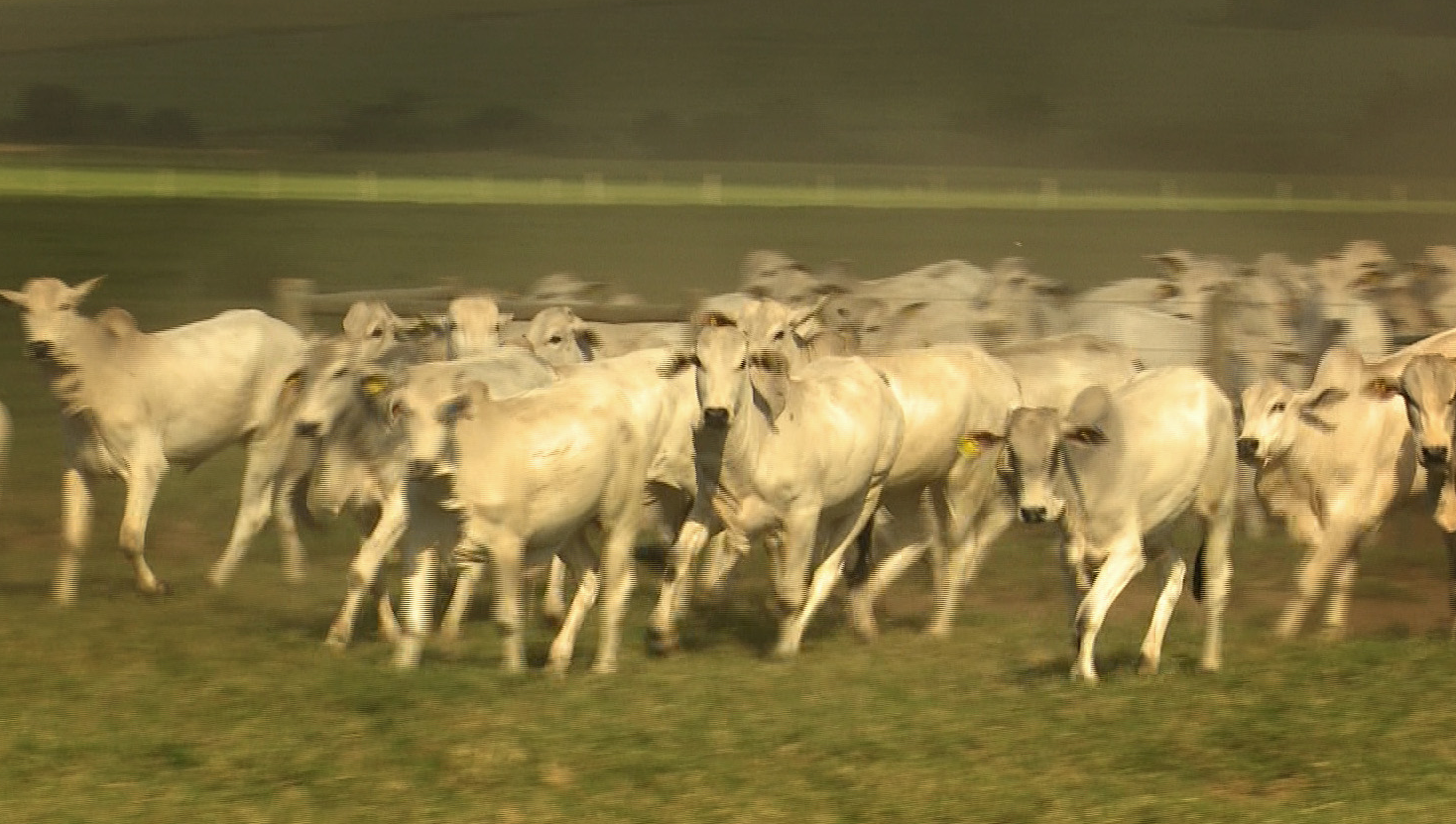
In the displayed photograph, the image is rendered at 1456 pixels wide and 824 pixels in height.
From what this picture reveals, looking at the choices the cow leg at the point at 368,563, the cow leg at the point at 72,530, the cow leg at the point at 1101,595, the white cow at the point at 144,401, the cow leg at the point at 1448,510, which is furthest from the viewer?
the white cow at the point at 144,401

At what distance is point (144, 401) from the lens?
13398 mm

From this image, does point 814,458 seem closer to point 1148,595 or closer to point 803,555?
point 803,555

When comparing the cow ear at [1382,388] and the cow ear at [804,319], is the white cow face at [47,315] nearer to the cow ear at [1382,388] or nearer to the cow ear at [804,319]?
the cow ear at [804,319]

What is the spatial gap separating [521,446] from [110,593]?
3.81m

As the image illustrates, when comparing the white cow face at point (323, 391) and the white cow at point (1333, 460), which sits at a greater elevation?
the white cow face at point (323, 391)

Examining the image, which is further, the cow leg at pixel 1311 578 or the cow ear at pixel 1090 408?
the cow leg at pixel 1311 578

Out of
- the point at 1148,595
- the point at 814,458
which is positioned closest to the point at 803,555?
the point at 814,458

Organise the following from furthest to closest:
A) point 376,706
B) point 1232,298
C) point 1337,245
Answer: point 1337,245 < point 1232,298 < point 376,706

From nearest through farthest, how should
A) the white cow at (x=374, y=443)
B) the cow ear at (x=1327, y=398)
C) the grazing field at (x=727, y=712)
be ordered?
the grazing field at (x=727, y=712) < the white cow at (x=374, y=443) < the cow ear at (x=1327, y=398)

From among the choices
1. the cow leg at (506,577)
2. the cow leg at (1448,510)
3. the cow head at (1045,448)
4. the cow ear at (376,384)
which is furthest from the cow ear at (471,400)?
the cow leg at (1448,510)

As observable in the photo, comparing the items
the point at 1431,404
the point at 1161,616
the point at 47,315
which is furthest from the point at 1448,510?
the point at 47,315

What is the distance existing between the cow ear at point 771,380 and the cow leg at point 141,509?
3.97 meters

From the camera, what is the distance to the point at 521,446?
10.5 metres

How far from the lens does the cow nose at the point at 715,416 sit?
10797 millimetres
